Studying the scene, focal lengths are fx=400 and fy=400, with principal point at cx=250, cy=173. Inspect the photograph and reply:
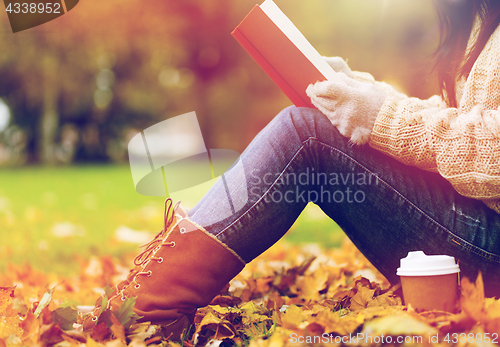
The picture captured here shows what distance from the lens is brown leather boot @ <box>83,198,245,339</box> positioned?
103 cm

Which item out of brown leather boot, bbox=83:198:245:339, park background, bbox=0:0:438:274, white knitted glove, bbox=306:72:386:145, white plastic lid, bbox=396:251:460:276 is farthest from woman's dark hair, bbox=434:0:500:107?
park background, bbox=0:0:438:274

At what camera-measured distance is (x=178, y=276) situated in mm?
1030

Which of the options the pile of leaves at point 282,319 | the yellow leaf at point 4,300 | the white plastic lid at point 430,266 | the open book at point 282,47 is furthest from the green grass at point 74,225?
the white plastic lid at point 430,266

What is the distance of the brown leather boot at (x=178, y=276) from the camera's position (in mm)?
1026

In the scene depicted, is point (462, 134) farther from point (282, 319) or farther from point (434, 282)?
point (282, 319)

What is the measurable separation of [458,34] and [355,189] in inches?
22.8

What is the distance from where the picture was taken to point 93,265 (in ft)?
6.56

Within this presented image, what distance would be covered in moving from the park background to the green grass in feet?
0.37

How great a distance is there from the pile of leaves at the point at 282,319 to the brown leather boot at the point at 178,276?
4 centimetres

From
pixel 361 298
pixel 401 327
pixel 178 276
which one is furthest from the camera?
pixel 361 298

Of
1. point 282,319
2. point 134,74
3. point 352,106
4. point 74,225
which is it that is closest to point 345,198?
point 352,106

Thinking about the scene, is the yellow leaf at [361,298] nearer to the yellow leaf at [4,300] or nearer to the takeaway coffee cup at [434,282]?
the takeaway coffee cup at [434,282]

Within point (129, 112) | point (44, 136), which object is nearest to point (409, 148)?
point (44, 136)

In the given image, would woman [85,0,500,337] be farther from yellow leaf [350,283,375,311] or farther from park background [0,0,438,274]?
park background [0,0,438,274]
